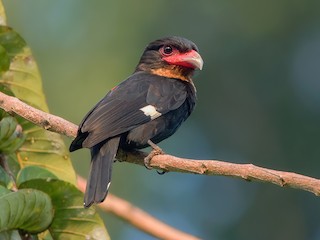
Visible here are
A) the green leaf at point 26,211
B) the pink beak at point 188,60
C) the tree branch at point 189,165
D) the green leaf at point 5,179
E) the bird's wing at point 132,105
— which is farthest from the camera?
the pink beak at point 188,60

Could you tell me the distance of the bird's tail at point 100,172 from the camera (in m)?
3.30

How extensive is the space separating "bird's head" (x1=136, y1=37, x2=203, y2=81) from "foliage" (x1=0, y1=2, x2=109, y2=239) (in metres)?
0.85

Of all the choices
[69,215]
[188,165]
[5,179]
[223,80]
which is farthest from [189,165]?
[223,80]

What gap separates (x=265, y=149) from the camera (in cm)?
1164

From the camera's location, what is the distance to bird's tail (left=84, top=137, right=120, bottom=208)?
10.8 ft

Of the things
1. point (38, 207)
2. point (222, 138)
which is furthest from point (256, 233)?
point (38, 207)

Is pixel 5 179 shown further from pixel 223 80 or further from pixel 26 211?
pixel 223 80

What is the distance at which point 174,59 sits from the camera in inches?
169

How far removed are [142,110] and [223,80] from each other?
7.61m

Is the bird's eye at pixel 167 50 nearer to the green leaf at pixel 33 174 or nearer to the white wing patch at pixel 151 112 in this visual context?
the white wing patch at pixel 151 112

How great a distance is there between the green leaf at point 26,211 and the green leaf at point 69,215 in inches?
3.7

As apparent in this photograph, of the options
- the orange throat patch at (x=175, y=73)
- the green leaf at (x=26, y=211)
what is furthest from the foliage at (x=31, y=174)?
the orange throat patch at (x=175, y=73)

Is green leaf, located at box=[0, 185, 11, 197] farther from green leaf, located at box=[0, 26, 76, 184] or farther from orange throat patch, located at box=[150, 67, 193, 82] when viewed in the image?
orange throat patch, located at box=[150, 67, 193, 82]

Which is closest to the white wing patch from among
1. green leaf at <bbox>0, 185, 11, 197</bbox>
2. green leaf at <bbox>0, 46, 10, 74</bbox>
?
green leaf at <bbox>0, 46, 10, 74</bbox>
